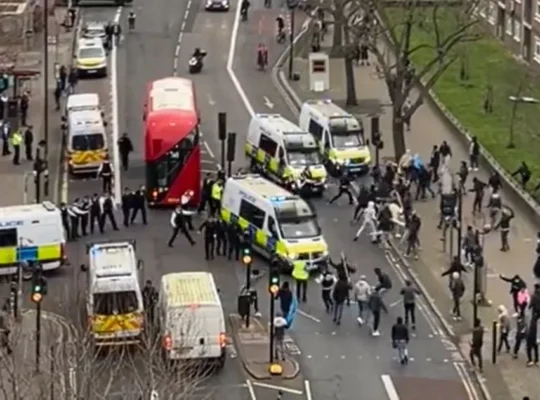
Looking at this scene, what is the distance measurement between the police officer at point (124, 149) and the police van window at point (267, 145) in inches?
196

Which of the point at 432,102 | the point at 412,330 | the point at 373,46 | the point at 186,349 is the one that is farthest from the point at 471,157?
the point at 186,349

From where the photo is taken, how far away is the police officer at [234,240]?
4772cm

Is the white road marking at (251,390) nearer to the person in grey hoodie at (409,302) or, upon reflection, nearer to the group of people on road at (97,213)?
the person in grey hoodie at (409,302)

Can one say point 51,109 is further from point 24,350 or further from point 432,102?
point 24,350

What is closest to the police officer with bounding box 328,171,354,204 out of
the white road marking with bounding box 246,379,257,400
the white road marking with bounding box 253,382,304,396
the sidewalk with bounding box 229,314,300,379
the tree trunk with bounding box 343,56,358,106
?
the sidewalk with bounding box 229,314,300,379

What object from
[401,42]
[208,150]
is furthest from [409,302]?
[401,42]

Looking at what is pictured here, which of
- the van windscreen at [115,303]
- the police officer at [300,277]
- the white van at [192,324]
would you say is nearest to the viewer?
the white van at [192,324]

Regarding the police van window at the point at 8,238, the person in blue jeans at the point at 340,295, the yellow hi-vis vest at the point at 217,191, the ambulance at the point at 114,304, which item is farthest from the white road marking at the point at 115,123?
the ambulance at the point at 114,304

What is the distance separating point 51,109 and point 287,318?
28314 mm

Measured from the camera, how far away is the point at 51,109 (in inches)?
2621

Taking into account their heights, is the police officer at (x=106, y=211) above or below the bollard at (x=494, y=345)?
above

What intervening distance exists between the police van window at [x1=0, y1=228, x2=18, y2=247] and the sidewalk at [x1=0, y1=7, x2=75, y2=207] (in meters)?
7.84

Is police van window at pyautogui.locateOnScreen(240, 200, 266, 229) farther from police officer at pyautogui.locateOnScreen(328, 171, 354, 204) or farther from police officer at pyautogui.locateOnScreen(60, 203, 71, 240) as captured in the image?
police officer at pyautogui.locateOnScreen(328, 171, 354, 204)

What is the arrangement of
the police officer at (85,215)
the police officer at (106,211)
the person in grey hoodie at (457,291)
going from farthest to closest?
the police officer at (106,211)
the police officer at (85,215)
the person in grey hoodie at (457,291)
